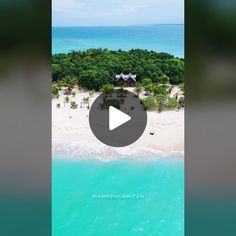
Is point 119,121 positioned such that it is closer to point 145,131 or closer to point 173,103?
point 145,131

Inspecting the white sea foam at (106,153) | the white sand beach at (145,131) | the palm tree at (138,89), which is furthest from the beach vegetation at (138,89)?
the white sea foam at (106,153)

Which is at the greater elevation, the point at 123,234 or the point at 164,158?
the point at 164,158

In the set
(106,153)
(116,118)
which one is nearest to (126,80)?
(116,118)

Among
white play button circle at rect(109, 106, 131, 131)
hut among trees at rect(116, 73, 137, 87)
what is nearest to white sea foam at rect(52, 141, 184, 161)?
white play button circle at rect(109, 106, 131, 131)
